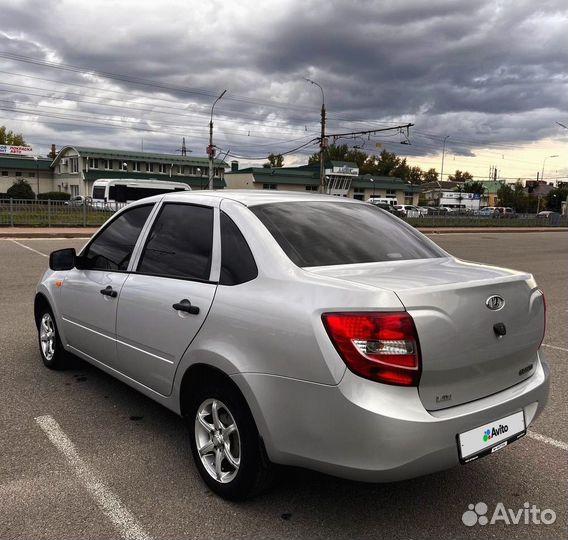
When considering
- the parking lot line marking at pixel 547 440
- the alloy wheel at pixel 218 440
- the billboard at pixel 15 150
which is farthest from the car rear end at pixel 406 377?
the billboard at pixel 15 150

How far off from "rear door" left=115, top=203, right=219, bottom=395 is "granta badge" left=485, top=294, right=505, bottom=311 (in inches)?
54.7

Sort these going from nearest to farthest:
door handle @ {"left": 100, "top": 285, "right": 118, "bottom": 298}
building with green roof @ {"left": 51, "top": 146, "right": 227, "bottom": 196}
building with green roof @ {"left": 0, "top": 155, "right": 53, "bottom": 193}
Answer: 1. door handle @ {"left": 100, "top": 285, "right": 118, "bottom": 298}
2. building with green roof @ {"left": 51, "top": 146, "right": 227, "bottom": 196}
3. building with green roof @ {"left": 0, "top": 155, "right": 53, "bottom": 193}

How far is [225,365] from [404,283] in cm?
96

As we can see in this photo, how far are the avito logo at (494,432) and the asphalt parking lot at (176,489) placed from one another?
51 centimetres

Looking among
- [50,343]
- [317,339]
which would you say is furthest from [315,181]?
[317,339]

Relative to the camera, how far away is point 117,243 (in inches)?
152

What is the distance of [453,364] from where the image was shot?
234 cm

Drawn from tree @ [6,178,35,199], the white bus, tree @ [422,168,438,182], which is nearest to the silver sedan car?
the white bus

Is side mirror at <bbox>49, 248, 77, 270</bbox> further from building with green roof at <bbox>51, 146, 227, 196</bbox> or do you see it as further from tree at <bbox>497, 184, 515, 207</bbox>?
tree at <bbox>497, 184, 515, 207</bbox>

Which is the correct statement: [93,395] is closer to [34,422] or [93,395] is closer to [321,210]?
[34,422]

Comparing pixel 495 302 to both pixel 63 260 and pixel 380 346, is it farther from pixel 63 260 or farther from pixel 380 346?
pixel 63 260

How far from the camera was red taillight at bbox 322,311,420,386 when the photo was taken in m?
2.21

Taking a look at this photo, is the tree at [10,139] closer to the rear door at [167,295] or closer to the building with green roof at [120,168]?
the building with green roof at [120,168]

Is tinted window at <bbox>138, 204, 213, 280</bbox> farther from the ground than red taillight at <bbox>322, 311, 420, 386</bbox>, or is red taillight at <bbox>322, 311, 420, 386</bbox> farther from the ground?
tinted window at <bbox>138, 204, 213, 280</bbox>
